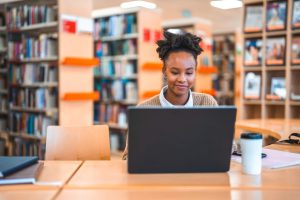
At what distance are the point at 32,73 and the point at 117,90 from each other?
141 centimetres

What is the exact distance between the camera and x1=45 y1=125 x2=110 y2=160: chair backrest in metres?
2.04

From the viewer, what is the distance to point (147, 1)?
25.2 ft

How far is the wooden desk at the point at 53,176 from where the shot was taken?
4.00 feet

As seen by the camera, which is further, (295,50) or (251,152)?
(295,50)

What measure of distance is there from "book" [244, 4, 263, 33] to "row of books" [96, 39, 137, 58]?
191 centimetres

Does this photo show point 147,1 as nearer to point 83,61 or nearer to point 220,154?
point 83,61

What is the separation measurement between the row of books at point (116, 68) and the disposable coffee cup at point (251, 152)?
170 inches

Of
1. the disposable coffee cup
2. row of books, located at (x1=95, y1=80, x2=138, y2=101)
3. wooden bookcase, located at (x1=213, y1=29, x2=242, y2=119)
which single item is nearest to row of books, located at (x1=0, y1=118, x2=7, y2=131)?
row of books, located at (x1=95, y1=80, x2=138, y2=101)

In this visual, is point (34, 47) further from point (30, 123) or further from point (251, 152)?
point (251, 152)

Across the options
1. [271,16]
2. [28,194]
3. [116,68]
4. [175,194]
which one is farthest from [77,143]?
[116,68]

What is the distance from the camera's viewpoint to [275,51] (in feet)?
A: 12.8

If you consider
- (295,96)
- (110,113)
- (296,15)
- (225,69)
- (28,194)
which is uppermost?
(296,15)

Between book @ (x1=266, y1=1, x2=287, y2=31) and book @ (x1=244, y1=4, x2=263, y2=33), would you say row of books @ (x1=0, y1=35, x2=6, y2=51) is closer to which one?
book @ (x1=244, y1=4, x2=263, y2=33)

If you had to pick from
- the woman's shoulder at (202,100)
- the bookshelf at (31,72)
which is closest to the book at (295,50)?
the woman's shoulder at (202,100)
